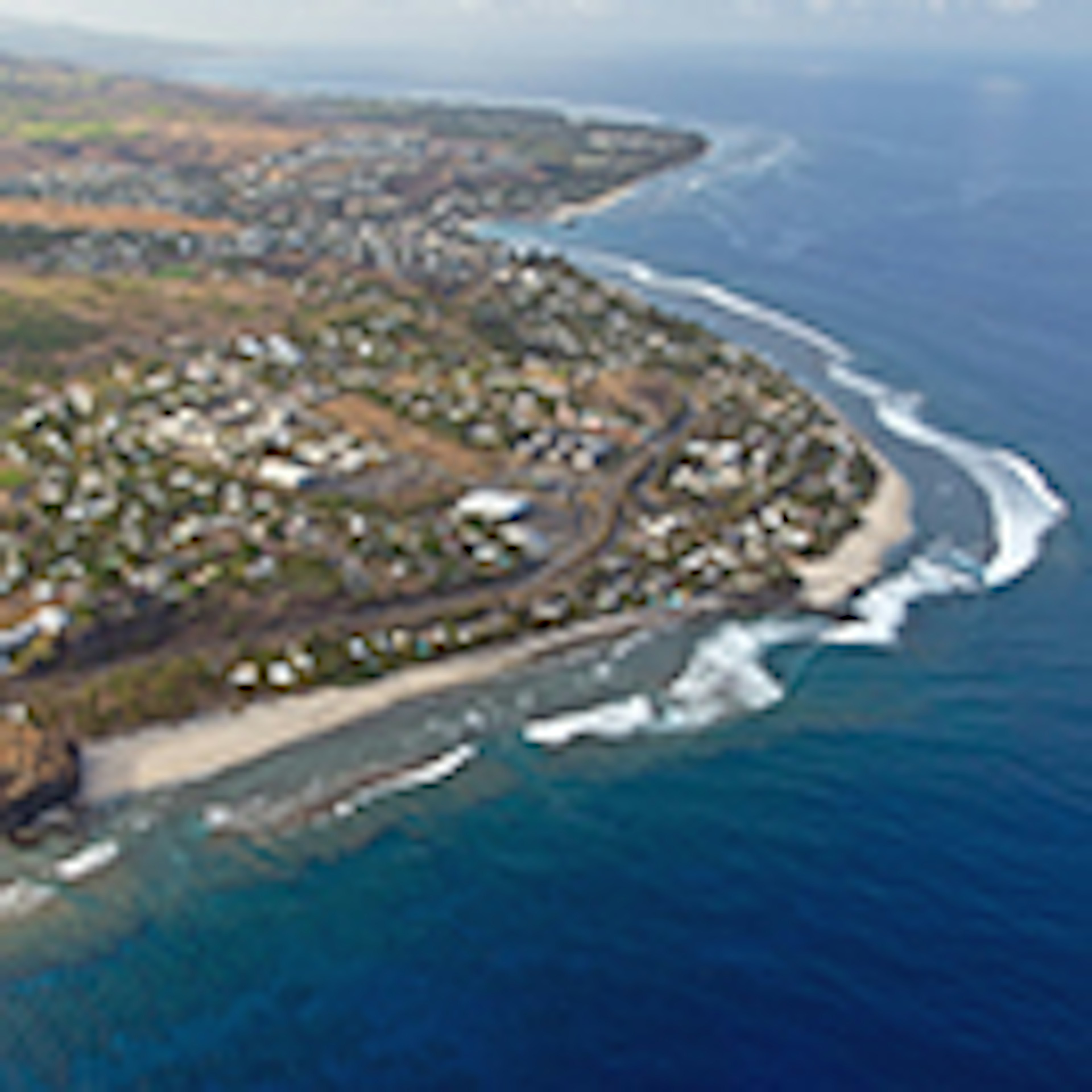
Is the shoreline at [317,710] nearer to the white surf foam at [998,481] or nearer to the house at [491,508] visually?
the white surf foam at [998,481]

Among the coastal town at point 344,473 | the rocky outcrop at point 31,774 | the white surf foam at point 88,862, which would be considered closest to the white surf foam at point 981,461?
the coastal town at point 344,473

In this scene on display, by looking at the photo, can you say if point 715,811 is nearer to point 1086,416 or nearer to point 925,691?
point 925,691

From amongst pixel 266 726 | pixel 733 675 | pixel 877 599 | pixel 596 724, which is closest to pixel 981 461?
pixel 877 599

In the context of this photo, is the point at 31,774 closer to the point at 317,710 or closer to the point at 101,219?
the point at 317,710

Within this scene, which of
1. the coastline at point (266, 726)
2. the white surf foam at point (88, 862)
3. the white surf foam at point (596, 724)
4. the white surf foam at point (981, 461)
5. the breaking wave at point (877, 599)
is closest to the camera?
the white surf foam at point (88, 862)

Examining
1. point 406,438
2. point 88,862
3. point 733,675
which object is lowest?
point 88,862

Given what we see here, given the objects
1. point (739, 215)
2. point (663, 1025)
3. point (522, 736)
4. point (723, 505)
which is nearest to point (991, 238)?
point (739, 215)
